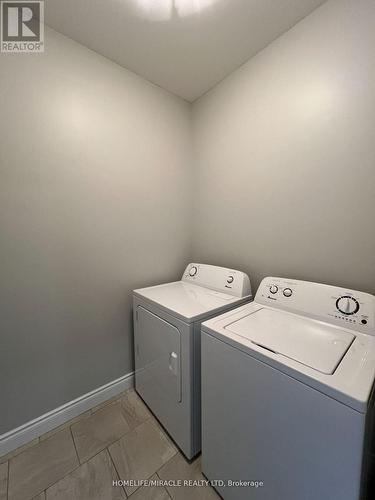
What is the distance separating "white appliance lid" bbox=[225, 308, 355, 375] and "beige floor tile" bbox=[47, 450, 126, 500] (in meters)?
1.03

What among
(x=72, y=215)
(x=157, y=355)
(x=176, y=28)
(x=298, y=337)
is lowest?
(x=157, y=355)

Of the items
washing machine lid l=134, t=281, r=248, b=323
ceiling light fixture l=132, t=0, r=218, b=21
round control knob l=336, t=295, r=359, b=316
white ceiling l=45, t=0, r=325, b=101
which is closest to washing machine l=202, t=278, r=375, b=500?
round control knob l=336, t=295, r=359, b=316

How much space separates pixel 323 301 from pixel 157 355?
103 cm

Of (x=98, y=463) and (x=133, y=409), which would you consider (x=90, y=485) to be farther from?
(x=133, y=409)

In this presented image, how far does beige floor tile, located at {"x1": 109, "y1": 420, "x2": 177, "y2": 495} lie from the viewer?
1.09 metres

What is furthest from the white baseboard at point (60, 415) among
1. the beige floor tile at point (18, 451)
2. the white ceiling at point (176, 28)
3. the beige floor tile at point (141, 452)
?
the white ceiling at point (176, 28)

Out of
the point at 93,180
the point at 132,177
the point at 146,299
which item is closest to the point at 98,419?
the point at 146,299

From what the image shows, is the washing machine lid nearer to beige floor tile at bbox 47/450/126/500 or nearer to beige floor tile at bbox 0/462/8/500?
beige floor tile at bbox 47/450/126/500

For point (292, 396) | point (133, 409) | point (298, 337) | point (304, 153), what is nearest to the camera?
point (292, 396)

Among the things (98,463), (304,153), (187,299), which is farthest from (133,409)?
(304,153)

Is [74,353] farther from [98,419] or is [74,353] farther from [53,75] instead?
[53,75]

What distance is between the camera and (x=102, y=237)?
149 cm

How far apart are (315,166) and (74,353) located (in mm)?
1991

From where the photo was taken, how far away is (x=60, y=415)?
4.46ft
